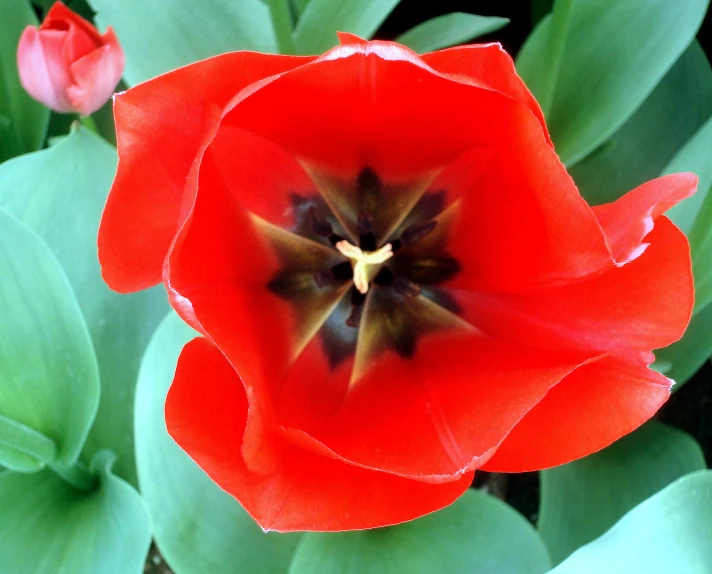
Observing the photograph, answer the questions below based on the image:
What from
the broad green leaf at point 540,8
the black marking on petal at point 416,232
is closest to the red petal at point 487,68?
the black marking on petal at point 416,232

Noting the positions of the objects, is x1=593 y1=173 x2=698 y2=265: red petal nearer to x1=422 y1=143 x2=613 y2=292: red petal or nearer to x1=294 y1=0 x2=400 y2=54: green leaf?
x1=422 y1=143 x2=613 y2=292: red petal

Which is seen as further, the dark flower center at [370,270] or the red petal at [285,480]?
the dark flower center at [370,270]

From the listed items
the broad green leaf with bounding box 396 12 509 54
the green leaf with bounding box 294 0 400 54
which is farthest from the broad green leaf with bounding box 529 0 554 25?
the green leaf with bounding box 294 0 400 54

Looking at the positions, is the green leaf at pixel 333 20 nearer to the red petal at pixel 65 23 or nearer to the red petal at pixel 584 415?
the red petal at pixel 65 23

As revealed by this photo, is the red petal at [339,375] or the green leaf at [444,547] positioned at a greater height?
the red petal at [339,375]

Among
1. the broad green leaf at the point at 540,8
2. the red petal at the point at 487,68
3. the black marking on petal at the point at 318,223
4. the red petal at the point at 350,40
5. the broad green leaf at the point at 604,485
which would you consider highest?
the red petal at the point at 350,40

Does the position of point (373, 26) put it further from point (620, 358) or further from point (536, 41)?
point (620, 358)
